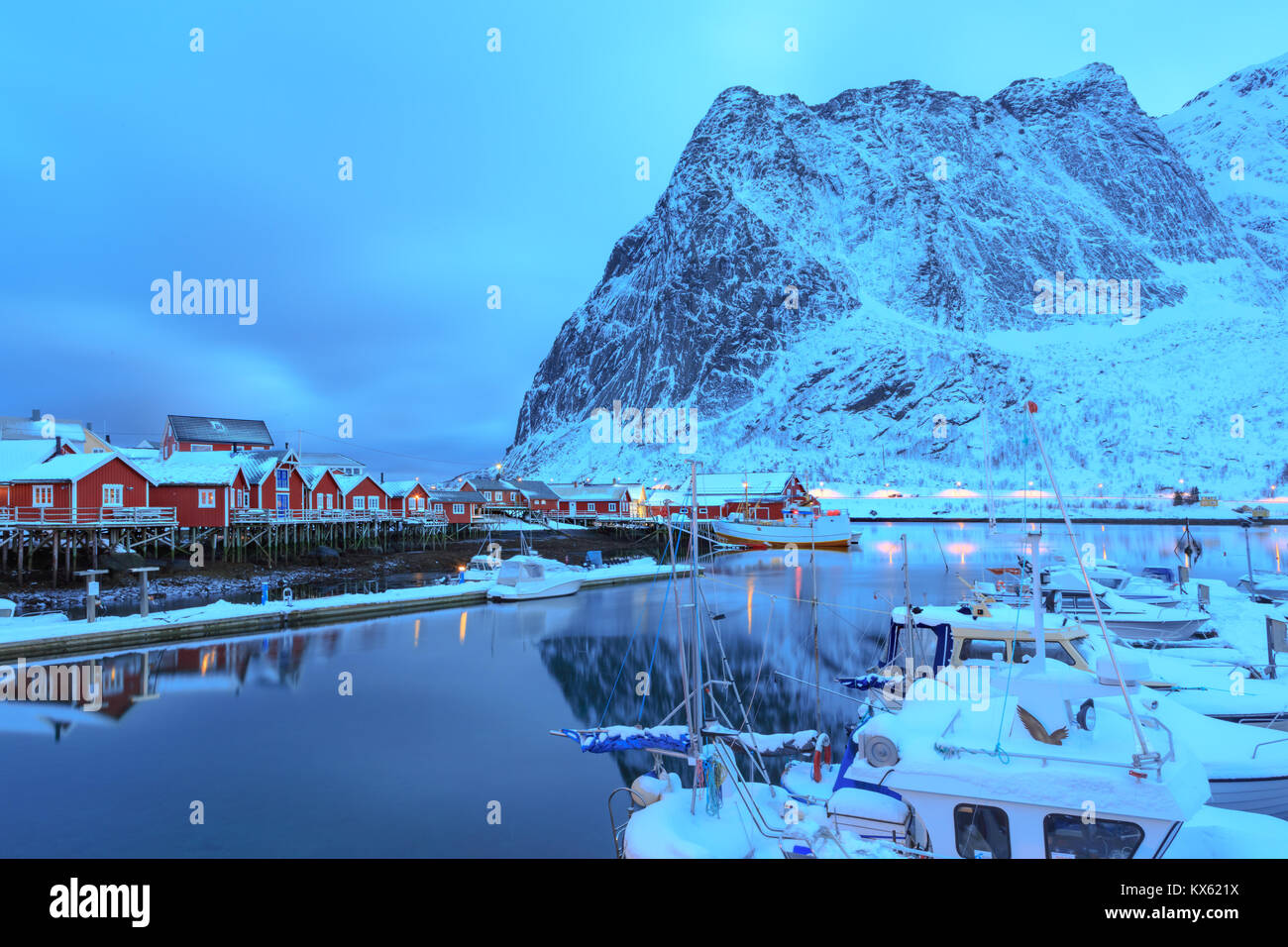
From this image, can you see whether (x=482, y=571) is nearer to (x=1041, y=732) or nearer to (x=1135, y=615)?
(x=1135, y=615)

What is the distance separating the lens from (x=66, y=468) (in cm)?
3859

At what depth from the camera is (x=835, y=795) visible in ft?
29.8

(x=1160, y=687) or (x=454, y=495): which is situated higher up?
(x=454, y=495)

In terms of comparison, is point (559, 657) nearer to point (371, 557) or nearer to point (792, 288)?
point (371, 557)

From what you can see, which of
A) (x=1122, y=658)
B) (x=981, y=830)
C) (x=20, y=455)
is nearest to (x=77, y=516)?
(x=20, y=455)

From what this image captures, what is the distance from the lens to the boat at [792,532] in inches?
3162

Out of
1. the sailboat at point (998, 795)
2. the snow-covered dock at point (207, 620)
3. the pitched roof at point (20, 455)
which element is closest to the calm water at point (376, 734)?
the snow-covered dock at point (207, 620)

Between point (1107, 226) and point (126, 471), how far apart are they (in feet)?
744

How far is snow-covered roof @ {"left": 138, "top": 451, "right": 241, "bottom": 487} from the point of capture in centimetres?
4259

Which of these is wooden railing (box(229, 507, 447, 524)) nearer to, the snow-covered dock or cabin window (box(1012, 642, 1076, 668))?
the snow-covered dock

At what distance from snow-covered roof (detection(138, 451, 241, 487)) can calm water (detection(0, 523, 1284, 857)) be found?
19.3 meters

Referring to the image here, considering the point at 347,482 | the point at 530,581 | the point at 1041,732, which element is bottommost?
the point at 530,581

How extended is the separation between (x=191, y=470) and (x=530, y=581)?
2215cm
